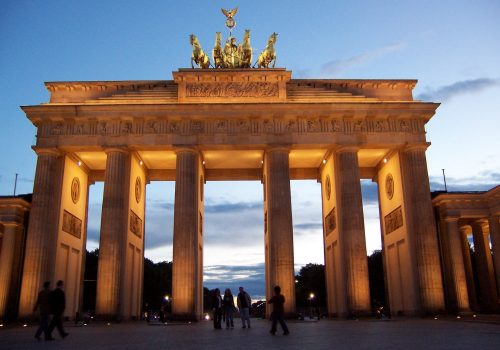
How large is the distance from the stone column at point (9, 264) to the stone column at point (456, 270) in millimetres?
30999

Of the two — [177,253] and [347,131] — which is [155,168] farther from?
[347,131]

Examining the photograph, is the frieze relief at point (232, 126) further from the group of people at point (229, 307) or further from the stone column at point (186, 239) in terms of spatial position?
the group of people at point (229, 307)

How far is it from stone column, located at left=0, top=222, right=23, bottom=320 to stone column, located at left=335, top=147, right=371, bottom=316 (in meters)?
23.1

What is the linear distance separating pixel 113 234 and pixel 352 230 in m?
16.5

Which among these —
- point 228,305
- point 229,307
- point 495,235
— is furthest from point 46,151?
point 495,235

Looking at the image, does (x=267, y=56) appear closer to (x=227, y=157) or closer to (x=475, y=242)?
(x=227, y=157)

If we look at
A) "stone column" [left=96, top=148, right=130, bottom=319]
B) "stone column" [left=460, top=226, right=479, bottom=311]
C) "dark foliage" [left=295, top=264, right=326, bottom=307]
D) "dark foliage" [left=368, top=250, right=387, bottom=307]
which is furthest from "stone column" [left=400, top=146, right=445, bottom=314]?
"dark foliage" [left=295, top=264, right=326, bottom=307]

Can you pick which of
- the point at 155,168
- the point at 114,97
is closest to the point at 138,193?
the point at 155,168

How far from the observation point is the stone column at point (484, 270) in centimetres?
4191

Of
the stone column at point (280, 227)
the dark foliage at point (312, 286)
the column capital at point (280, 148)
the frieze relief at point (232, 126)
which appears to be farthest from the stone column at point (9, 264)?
the dark foliage at point (312, 286)

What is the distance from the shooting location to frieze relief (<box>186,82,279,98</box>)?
124ft

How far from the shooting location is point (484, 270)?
42.7 metres

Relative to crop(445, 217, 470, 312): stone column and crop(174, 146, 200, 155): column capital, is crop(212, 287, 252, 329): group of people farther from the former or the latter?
crop(445, 217, 470, 312): stone column

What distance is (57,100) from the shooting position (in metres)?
38.3
